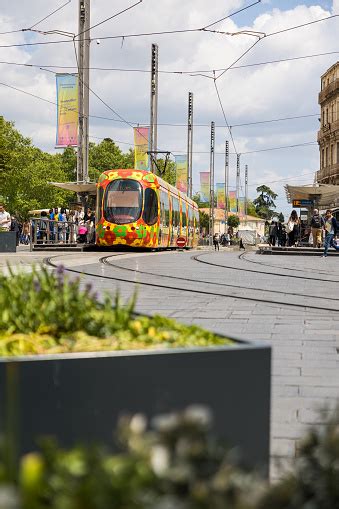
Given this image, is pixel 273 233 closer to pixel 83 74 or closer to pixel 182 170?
pixel 83 74

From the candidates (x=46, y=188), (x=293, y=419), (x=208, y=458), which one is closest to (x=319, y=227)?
(x=293, y=419)

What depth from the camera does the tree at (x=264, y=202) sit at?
190750 millimetres

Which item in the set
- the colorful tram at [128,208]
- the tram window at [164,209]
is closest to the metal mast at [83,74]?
the colorful tram at [128,208]

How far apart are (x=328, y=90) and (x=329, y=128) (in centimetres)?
358

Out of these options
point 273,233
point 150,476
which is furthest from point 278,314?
point 273,233

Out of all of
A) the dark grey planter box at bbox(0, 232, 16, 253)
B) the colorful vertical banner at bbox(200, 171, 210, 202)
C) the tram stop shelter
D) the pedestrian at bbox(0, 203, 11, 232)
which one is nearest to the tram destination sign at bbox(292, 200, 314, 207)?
the tram stop shelter

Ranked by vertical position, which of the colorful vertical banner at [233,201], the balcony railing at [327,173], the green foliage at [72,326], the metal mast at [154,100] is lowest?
the green foliage at [72,326]

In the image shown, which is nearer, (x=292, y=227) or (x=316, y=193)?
(x=316, y=193)

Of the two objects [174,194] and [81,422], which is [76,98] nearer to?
[174,194]

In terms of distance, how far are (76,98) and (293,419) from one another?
2848cm

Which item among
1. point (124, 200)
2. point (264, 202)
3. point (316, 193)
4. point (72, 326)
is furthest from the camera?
point (264, 202)

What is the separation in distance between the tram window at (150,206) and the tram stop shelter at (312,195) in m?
6.95

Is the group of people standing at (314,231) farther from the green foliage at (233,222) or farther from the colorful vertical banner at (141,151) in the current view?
the green foliage at (233,222)

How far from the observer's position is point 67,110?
3209 centimetres
